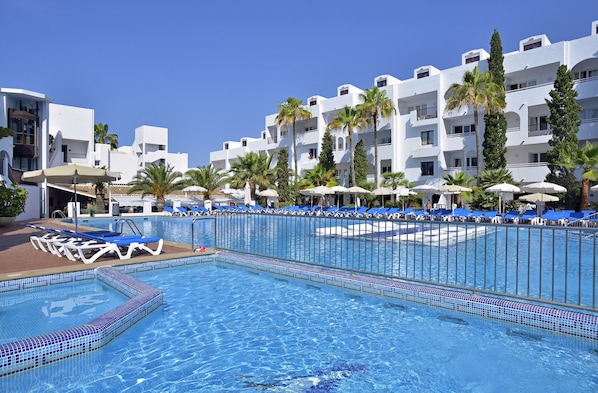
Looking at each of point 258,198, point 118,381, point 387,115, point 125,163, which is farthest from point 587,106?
point 125,163

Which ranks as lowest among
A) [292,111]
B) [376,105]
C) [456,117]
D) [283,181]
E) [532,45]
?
[283,181]

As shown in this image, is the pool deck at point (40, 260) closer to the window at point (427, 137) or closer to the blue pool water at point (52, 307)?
the blue pool water at point (52, 307)

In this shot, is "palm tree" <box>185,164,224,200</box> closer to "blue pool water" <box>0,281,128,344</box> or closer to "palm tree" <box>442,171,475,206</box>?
"palm tree" <box>442,171,475,206</box>

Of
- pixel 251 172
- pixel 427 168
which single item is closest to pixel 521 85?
pixel 427 168

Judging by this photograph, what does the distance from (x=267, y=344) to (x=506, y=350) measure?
305cm

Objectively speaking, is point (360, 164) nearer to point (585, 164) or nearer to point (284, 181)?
point (284, 181)

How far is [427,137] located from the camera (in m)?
33.7

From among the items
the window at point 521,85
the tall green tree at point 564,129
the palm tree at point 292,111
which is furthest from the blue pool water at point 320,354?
the palm tree at point 292,111

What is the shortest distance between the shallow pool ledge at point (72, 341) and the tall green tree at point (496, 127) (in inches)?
1075

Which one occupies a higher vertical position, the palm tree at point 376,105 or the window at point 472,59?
the window at point 472,59

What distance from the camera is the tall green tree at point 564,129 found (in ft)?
81.1

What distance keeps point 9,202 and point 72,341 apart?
17179 millimetres

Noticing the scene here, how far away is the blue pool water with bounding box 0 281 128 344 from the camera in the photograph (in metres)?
5.61

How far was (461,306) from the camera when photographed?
616 centimetres
